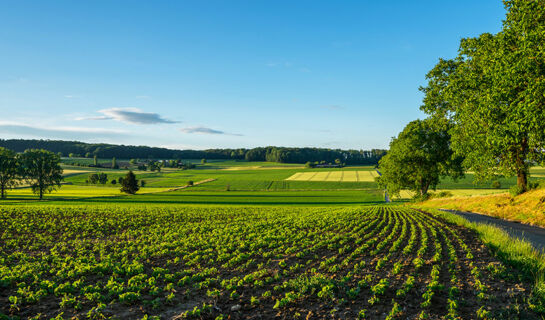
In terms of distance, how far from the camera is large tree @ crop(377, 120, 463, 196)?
1721 inches

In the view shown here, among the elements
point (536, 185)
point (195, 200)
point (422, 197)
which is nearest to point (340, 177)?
point (195, 200)

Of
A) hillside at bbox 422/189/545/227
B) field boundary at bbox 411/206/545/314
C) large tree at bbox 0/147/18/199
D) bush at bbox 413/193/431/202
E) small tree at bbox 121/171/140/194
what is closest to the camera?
field boundary at bbox 411/206/545/314

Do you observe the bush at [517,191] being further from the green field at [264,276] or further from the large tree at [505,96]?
the green field at [264,276]

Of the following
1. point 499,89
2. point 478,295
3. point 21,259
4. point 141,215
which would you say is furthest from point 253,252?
point 141,215

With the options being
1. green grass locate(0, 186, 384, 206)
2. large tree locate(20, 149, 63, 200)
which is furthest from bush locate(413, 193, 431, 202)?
large tree locate(20, 149, 63, 200)

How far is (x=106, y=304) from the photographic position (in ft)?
32.0

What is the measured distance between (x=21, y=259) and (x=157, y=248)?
7059 mm

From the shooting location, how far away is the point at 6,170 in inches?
2862

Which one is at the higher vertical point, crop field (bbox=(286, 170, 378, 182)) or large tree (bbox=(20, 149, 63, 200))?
large tree (bbox=(20, 149, 63, 200))

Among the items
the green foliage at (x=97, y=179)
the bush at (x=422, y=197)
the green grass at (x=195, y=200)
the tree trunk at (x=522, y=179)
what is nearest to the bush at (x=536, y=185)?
the tree trunk at (x=522, y=179)

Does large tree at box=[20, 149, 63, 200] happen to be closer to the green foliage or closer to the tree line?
the green foliage

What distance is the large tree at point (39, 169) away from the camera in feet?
246

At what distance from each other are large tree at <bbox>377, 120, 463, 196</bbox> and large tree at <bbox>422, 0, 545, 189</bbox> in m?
11.0

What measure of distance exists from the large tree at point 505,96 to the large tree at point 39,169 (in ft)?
299
